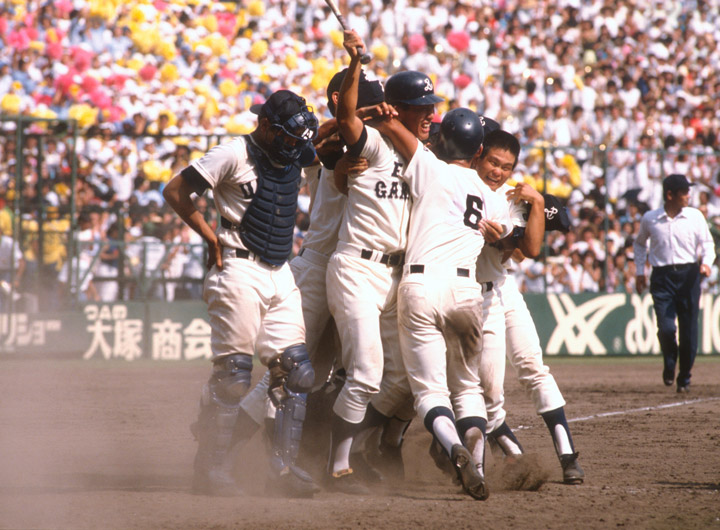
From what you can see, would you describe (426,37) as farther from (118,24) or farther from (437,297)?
(437,297)

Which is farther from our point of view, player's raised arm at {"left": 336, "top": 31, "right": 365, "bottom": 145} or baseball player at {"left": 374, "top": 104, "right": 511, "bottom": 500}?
baseball player at {"left": 374, "top": 104, "right": 511, "bottom": 500}

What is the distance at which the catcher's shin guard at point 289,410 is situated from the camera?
5535 mm

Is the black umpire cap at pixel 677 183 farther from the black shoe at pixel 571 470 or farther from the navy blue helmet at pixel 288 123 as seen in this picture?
the navy blue helmet at pixel 288 123

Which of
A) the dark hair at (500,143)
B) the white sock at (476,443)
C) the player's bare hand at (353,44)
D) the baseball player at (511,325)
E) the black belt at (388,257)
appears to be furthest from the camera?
the dark hair at (500,143)

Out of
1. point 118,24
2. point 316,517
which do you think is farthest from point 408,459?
point 118,24

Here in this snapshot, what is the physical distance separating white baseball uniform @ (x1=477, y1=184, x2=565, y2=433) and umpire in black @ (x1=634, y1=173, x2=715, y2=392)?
5865 mm

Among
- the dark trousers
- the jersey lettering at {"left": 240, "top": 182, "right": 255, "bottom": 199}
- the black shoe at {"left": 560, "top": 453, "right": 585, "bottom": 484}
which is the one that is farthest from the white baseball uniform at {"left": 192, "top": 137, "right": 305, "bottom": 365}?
the dark trousers

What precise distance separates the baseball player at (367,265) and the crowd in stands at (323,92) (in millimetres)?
8977

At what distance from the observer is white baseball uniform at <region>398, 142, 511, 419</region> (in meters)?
5.59

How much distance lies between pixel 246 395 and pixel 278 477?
0.59m

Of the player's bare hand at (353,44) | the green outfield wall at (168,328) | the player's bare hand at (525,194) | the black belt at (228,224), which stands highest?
the player's bare hand at (353,44)

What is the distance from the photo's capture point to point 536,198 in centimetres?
625

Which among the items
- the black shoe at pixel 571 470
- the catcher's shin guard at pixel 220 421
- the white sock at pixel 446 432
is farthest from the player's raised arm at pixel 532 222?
the catcher's shin guard at pixel 220 421

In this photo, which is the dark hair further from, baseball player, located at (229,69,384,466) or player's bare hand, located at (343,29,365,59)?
player's bare hand, located at (343,29,365,59)
